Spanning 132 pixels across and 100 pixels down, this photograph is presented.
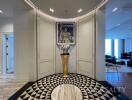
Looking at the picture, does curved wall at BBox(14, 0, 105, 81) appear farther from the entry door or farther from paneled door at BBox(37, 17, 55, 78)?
the entry door

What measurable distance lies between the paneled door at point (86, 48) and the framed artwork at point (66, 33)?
1.01 ft

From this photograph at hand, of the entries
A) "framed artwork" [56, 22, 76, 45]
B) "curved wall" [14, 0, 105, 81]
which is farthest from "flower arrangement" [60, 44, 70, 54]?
"curved wall" [14, 0, 105, 81]

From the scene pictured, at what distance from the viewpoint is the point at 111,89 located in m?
4.23

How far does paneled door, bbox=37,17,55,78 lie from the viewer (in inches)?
232

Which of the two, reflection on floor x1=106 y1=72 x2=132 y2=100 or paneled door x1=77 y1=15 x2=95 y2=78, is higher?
paneled door x1=77 y1=15 x2=95 y2=78

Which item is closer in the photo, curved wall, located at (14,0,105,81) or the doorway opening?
curved wall, located at (14,0,105,81)

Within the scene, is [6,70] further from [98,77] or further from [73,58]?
[98,77]

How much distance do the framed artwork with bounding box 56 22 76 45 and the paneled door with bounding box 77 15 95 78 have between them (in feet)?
1.01

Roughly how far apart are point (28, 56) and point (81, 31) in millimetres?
2819

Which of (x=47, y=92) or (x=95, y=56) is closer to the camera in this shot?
(x=47, y=92)

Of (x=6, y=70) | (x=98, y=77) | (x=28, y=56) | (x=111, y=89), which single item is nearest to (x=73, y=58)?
(x=98, y=77)

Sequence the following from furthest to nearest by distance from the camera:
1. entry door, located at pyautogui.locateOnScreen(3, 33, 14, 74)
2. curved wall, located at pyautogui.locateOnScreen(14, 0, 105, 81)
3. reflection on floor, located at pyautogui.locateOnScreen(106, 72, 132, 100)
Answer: entry door, located at pyautogui.locateOnScreen(3, 33, 14, 74) < curved wall, located at pyautogui.locateOnScreen(14, 0, 105, 81) < reflection on floor, located at pyautogui.locateOnScreen(106, 72, 132, 100)

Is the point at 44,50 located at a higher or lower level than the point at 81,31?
lower

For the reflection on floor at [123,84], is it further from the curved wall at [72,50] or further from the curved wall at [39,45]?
the curved wall at [72,50]
